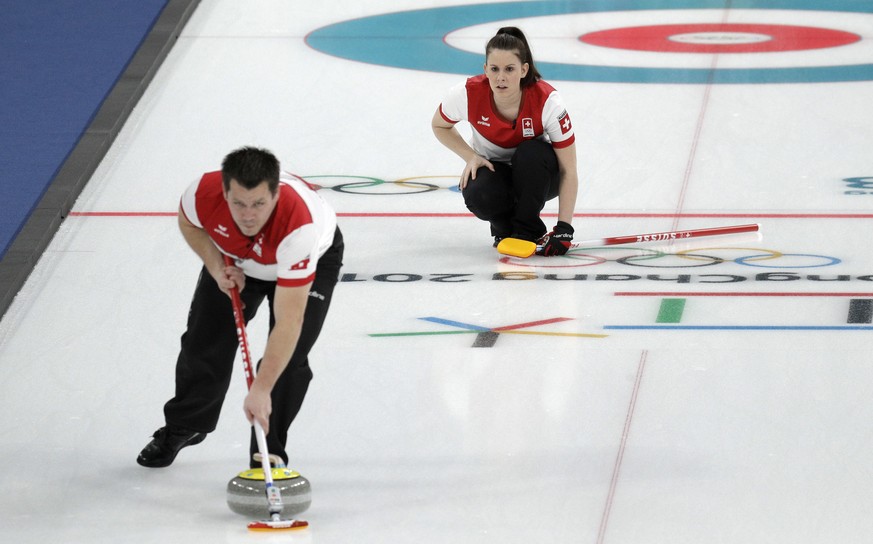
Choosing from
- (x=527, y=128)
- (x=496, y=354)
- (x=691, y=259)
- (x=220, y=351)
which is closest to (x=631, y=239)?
(x=691, y=259)

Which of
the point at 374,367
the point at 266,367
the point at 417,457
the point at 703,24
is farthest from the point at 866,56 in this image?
the point at 266,367

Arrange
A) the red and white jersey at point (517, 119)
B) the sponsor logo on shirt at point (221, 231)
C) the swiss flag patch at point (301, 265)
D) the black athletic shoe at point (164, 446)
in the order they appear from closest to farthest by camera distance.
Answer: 1. the swiss flag patch at point (301, 265)
2. the sponsor logo on shirt at point (221, 231)
3. the black athletic shoe at point (164, 446)
4. the red and white jersey at point (517, 119)

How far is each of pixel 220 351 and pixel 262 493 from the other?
372mm

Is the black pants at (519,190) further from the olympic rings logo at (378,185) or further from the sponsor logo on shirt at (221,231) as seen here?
the sponsor logo on shirt at (221,231)

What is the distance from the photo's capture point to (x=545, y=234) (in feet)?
15.4

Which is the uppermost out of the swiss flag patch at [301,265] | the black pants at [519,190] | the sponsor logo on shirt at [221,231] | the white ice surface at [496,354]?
the sponsor logo on shirt at [221,231]

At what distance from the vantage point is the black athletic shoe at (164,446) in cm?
308

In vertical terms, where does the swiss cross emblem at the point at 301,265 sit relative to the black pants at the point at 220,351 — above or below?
above

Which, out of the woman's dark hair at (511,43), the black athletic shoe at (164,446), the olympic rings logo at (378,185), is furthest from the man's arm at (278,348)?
the olympic rings logo at (378,185)

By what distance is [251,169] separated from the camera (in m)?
2.59

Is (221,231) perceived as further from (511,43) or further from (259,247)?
(511,43)

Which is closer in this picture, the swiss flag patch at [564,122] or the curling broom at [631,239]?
the swiss flag patch at [564,122]

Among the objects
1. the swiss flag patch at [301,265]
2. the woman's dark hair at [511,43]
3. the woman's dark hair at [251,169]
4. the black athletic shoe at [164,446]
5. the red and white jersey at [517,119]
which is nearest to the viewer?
the woman's dark hair at [251,169]

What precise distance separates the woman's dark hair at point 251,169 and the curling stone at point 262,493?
0.55 m
